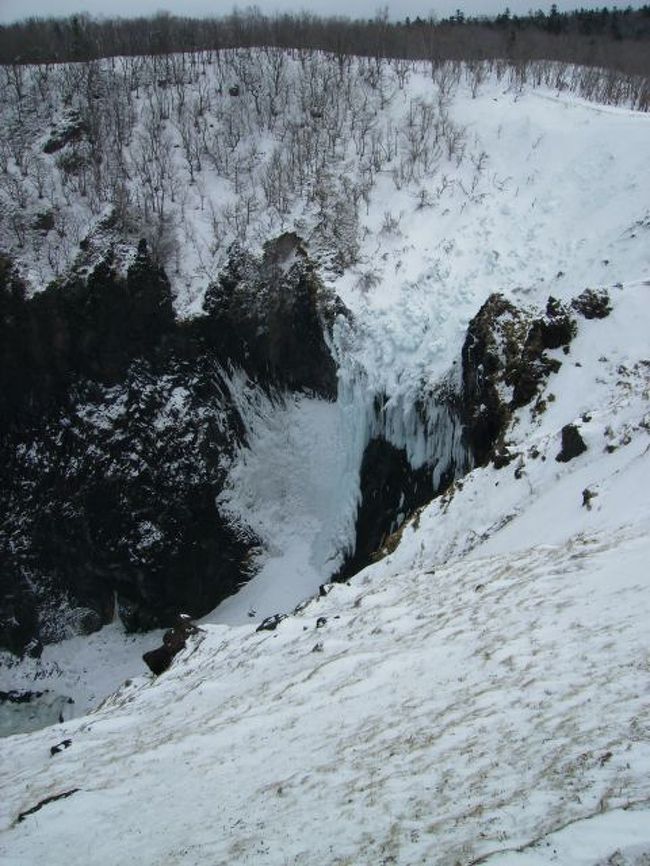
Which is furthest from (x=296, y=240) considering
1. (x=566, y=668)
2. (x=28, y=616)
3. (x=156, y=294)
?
(x=566, y=668)

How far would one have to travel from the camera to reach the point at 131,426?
23906 mm

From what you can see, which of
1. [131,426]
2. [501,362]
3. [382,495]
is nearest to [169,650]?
[382,495]

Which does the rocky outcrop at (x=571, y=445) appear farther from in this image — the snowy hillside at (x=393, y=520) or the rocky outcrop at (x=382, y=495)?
the rocky outcrop at (x=382, y=495)

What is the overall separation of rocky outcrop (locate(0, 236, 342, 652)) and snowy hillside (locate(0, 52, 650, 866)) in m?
0.66

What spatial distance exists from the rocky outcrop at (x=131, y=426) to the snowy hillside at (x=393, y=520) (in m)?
0.66

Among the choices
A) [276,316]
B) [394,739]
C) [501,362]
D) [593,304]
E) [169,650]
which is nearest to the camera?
[394,739]

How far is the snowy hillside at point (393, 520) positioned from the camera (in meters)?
4.58

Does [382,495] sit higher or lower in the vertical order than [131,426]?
lower

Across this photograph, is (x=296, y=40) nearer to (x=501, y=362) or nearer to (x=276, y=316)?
(x=276, y=316)

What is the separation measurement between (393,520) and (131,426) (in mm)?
10545

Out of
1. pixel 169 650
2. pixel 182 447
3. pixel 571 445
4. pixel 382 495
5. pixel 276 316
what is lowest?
pixel 382 495

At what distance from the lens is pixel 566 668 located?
17.5ft

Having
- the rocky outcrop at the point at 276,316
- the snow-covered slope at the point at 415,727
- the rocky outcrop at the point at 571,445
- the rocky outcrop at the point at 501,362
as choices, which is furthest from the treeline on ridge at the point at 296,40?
the snow-covered slope at the point at 415,727

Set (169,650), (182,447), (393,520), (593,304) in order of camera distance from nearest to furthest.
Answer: (169,650) < (593,304) < (393,520) < (182,447)
